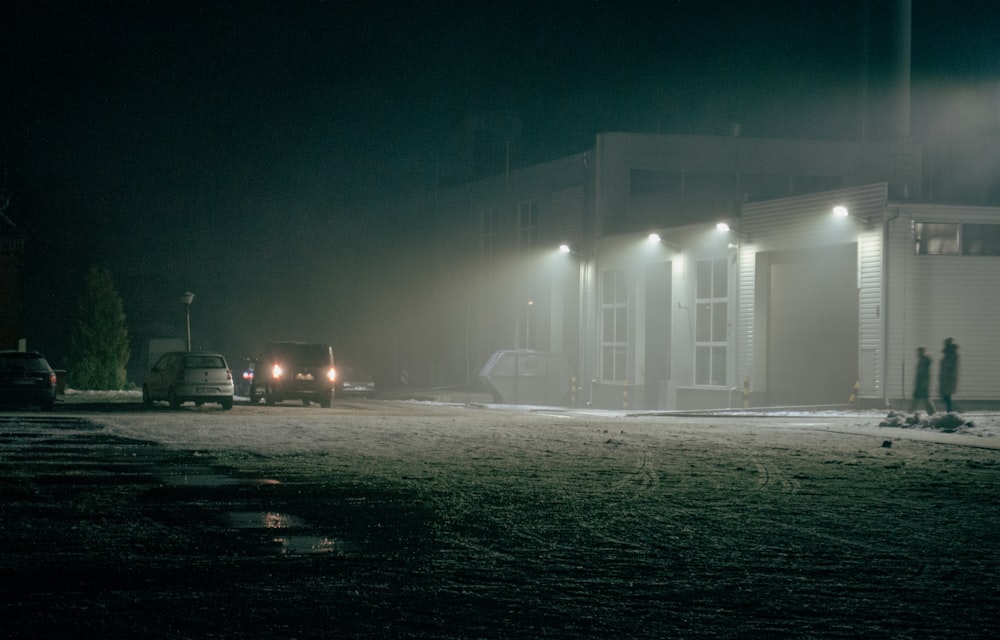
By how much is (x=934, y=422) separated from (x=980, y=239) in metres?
12.5

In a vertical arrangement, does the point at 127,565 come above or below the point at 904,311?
below

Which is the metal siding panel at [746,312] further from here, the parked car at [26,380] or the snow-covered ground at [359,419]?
the parked car at [26,380]

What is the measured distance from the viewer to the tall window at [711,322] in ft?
145

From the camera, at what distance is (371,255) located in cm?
7962

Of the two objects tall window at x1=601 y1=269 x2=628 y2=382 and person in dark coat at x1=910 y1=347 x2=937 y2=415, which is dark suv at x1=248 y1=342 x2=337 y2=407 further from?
tall window at x1=601 y1=269 x2=628 y2=382

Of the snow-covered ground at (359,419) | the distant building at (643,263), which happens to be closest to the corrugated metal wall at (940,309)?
the distant building at (643,263)

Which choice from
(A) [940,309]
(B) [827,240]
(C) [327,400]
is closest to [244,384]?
(C) [327,400]

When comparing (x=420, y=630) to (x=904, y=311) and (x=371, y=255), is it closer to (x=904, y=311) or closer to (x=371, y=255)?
(x=904, y=311)

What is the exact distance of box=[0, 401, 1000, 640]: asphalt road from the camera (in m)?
6.79

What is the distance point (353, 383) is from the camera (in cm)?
4709

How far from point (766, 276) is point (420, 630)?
37.4 metres

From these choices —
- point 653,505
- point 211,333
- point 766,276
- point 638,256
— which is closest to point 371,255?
point 211,333

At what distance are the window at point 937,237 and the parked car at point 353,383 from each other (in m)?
21.7

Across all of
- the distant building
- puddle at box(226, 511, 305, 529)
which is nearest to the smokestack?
the distant building
